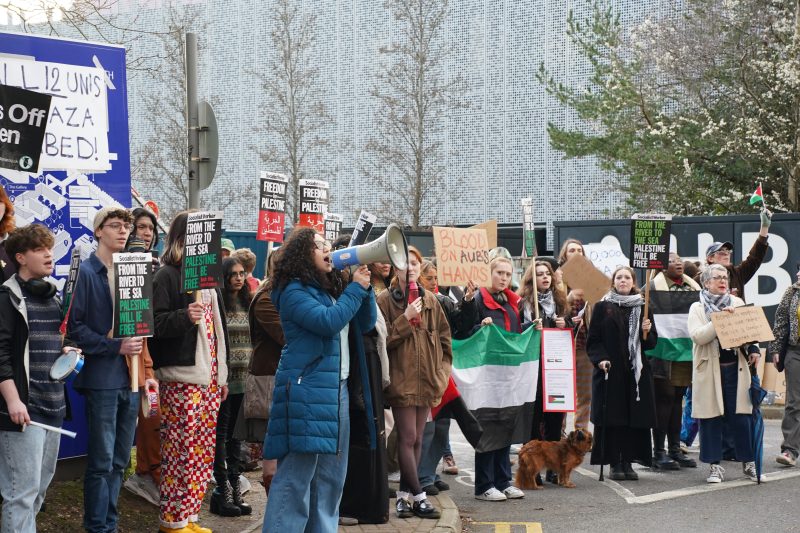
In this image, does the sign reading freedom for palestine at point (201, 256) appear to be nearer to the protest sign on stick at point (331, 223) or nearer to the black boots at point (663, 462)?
the protest sign on stick at point (331, 223)

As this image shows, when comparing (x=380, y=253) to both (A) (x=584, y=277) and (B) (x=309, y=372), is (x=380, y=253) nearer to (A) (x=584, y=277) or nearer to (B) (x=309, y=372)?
(B) (x=309, y=372)

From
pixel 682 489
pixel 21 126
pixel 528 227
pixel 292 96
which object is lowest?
pixel 682 489

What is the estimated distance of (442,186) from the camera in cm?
3006

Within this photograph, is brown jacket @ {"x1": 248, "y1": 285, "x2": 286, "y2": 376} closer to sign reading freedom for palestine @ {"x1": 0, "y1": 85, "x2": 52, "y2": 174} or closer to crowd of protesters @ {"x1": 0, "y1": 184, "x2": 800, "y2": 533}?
crowd of protesters @ {"x1": 0, "y1": 184, "x2": 800, "y2": 533}

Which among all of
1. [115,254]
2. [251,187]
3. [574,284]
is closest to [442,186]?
[251,187]

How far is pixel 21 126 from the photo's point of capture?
6.93m

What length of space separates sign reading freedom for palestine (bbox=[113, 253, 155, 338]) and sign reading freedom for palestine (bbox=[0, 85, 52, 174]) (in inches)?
40.1

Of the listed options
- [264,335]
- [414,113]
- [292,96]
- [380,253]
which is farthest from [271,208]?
[292,96]

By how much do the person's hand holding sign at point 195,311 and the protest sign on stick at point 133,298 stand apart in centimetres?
36

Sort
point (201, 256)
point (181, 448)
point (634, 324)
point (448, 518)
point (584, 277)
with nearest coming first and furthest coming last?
point (201, 256) < point (181, 448) < point (448, 518) < point (634, 324) < point (584, 277)

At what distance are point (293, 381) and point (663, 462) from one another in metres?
5.99

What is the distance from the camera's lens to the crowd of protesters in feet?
19.9

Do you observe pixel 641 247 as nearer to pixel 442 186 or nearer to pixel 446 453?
pixel 446 453

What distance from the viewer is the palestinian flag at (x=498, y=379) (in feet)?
31.6
